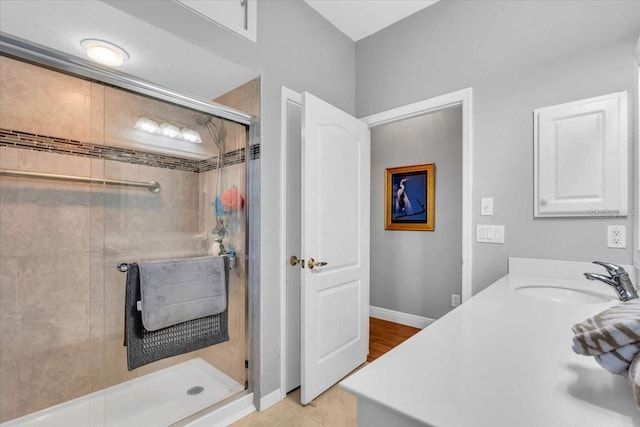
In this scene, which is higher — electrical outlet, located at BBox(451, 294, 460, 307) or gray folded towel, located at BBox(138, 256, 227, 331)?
gray folded towel, located at BBox(138, 256, 227, 331)

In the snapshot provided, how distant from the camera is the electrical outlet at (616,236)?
1.50 m

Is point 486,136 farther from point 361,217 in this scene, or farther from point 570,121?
point 361,217

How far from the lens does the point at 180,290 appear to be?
1.59 meters

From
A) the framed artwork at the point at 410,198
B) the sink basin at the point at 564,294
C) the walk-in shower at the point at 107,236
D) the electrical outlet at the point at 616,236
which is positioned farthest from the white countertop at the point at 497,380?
the framed artwork at the point at 410,198

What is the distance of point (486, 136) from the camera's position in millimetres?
1915

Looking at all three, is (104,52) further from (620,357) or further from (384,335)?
(384,335)

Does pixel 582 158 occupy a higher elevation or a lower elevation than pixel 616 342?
higher

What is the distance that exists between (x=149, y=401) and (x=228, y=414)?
44cm

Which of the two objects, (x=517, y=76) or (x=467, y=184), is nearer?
(x=517, y=76)

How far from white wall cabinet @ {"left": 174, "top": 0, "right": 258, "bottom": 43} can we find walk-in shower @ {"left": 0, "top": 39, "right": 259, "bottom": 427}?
0.30 meters

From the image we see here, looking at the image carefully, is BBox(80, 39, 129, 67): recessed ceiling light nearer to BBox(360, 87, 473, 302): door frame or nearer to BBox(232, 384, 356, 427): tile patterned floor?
BBox(360, 87, 473, 302): door frame

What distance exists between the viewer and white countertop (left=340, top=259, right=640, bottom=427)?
506 millimetres

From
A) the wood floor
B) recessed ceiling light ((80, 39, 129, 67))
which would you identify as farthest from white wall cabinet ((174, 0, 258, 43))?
the wood floor

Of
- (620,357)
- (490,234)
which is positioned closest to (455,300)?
(490,234)
